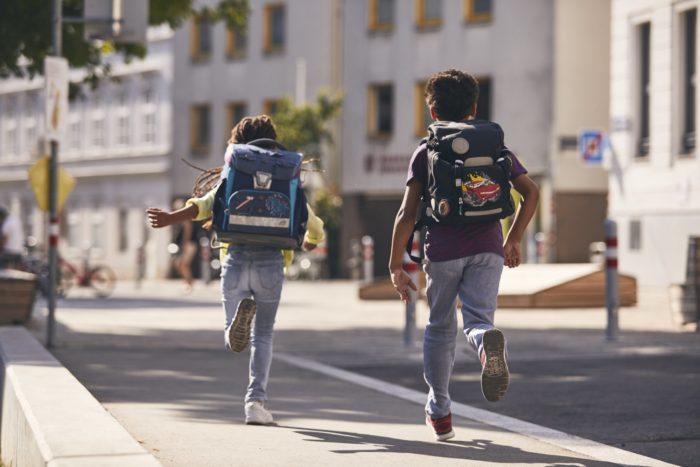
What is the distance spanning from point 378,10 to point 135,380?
34.4 m

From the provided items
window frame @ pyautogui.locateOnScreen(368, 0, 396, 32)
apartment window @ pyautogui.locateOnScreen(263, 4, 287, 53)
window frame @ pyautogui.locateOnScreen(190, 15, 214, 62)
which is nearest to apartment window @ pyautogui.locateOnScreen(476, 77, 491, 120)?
window frame @ pyautogui.locateOnScreen(368, 0, 396, 32)

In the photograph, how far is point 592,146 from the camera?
105 feet

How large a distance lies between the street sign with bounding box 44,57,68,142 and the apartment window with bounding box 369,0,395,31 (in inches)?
1181

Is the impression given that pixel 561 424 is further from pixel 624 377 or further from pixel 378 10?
pixel 378 10

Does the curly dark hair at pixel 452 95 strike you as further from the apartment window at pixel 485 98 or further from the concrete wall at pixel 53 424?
the apartment window at pixel 485 98

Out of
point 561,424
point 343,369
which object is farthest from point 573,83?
point 561,424

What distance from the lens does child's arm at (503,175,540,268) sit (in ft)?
24.9

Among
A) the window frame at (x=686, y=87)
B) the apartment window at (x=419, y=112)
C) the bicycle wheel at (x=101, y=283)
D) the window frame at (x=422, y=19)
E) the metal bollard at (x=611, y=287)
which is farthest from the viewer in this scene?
the apartment window at (x=419, y=112)

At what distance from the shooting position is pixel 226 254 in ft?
28.9

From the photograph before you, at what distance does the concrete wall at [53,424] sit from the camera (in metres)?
5.70

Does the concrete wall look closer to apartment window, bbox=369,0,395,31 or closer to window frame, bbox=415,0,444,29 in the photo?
window frame, bbox=415,0,444,29

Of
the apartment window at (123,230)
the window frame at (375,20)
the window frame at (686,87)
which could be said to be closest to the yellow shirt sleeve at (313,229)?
the window frame at (686,87)

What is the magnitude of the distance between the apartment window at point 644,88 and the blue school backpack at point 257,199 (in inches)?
904

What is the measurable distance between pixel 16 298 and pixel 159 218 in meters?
10.2
